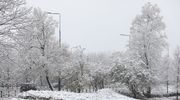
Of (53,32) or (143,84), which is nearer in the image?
(143,84)

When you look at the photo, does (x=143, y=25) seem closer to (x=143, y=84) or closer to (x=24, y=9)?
(x=143, y=84)

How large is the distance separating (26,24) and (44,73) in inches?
775

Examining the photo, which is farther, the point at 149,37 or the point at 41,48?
the point at 149,37

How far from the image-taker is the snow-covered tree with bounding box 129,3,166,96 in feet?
104

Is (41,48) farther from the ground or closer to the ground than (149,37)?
closer to the ground

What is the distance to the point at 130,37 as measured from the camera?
33.8m

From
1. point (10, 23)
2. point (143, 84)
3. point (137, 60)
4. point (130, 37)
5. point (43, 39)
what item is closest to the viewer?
point (10, 23)

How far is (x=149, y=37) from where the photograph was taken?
3209cm

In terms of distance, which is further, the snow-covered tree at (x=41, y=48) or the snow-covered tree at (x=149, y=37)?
the snow-covered tree at (x=149, y=37)

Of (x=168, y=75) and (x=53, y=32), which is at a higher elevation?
(x=53, y=32)

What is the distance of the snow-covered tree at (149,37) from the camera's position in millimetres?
31781

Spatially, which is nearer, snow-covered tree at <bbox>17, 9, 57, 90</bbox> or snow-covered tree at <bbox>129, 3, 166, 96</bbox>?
snow-covered tree at <bbox>17, 9, 57, 90</bbox>

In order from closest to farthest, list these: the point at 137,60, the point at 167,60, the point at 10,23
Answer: the point at 10,23, the point at 137,60, the point at 167,60

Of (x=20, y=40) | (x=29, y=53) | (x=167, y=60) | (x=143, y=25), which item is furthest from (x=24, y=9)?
(x=167, y=60)
